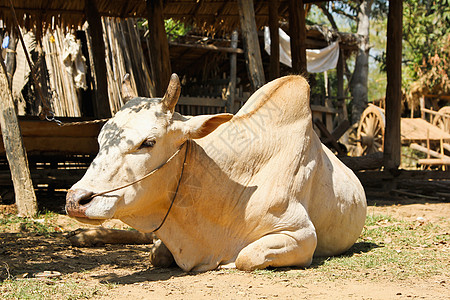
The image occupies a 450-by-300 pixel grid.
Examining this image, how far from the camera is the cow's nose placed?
3295mm

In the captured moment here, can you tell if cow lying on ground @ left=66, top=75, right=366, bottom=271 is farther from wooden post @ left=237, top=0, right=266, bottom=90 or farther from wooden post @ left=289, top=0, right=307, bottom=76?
wooden post @ left=289, top=0, right=307, bottom=76

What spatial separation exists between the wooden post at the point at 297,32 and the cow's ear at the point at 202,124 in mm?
5022

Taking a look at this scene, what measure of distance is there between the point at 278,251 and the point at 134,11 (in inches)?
246

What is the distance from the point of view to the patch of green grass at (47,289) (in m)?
3.18

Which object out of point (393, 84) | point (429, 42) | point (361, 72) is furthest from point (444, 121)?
point (393, 84)

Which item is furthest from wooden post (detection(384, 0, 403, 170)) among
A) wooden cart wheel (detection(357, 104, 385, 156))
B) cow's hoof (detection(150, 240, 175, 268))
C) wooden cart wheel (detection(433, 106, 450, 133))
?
wooden cart wheel (detection(433, 106, 450, 133))

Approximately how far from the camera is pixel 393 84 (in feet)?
30.3

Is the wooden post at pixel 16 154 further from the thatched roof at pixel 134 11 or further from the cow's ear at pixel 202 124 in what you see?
the cow's ear at pixel 202 124

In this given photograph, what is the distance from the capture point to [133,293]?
10.8 ft

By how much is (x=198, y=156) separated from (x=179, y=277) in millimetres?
901

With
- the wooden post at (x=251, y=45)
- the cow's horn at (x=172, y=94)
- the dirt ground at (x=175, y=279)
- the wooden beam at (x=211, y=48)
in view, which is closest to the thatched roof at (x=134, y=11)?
the wooden post at (x=251, y=45)

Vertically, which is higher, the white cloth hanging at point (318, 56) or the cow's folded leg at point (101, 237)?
the white cloth hanging at point (318, 56)

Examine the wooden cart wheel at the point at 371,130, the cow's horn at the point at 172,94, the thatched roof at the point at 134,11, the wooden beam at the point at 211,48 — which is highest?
the thatched roof at the point at 134,11

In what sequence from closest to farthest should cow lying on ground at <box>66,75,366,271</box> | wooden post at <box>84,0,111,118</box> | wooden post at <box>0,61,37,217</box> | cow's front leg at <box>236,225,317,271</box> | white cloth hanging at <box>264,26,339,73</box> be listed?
cow lying on ground at <box>66,75,366,271</box> < cow's front leg at <box>236,225,317,271</box> < wooden post at <box>0,61,37,217</box> < wooden post at <box>84,0,111,118</box> < white cloth hanging at <box>264,26,339,73</box>
